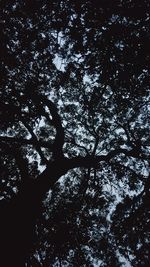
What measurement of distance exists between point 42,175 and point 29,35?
5156 mm

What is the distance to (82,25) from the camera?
330 inches

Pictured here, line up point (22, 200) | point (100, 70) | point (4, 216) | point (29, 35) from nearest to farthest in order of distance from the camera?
point (4, 216) → point (22, 200) → point (100, 70) → point (29, 35)

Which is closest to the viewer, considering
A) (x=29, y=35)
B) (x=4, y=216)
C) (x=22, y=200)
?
(x=4, y=216)

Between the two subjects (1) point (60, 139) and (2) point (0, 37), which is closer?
(2) point (0, 37)

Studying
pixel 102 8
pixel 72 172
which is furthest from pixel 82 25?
pixel 72 172

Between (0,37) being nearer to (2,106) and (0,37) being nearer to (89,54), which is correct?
(2,106)

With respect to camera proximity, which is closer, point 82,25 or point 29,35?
point 82,25

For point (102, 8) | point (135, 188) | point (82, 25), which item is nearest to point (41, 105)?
point (82, 25)

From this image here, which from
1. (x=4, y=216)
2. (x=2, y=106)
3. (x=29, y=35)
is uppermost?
(x=29, y=35)

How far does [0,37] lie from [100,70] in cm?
355

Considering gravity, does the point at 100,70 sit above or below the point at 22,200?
above

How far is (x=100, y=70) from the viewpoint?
8.51 m

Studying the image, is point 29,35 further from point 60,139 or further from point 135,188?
point 135,188

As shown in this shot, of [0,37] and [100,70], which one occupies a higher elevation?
[0,37]
